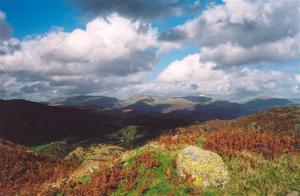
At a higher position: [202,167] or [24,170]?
[202,167]

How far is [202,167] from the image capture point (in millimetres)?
15578

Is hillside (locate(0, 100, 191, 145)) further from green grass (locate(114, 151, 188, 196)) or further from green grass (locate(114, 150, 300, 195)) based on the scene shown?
green grass (locate(114, 150, 300, 195))

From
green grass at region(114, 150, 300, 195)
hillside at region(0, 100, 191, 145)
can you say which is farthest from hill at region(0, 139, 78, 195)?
hillside at region(0, 100, 191, 145)

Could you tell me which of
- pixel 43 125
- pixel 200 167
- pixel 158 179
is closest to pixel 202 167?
pixel 200 167

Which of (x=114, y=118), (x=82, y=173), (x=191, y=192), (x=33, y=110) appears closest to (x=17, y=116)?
(x=33, y=110)

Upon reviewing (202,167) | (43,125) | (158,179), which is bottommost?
(43,125)

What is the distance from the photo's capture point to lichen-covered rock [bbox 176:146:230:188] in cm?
1506

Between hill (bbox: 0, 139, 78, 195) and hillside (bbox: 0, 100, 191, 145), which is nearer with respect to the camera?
hill (bbox: 0, 139, 78, 195)

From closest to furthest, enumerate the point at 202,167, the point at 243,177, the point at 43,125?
the point at 243,177 → the point at 202,167 → the point at 43,125

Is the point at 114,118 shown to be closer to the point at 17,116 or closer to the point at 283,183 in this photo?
the point at 17,116

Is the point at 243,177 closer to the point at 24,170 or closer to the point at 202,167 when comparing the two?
the point at 202,167

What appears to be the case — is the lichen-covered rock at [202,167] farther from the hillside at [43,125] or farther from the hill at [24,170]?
the hillside at [43,125]

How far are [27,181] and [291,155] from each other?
1618 centimetres

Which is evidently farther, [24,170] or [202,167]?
[24,170]
